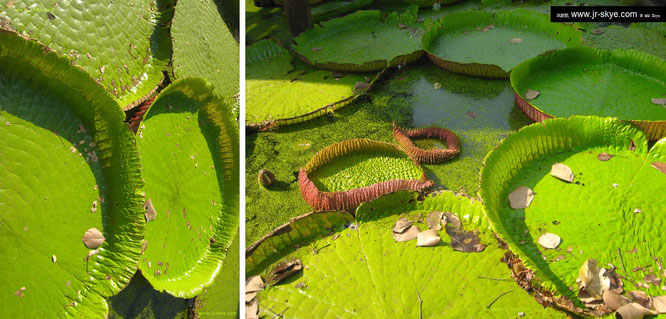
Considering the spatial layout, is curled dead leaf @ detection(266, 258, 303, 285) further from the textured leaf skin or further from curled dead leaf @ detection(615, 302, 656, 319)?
curled dead leaf @ detection(615, 302, 656, 319)

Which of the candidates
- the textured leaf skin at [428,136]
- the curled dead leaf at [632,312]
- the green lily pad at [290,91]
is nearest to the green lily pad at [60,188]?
the curled dead leaf at [632,312]

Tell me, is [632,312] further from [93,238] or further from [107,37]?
[107,37]

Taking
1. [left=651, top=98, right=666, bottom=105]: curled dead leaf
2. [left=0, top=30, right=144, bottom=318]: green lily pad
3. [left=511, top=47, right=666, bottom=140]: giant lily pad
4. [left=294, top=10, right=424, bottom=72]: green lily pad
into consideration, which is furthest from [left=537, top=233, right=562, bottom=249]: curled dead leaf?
[left=294, top=10, right=424, bottom=72]: green lily pad

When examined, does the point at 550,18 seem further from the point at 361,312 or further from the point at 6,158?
the point at 6,158

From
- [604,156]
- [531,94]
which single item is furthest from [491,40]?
[604,156]

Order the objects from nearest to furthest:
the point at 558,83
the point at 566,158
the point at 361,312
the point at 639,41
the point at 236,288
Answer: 1. the point at 236,288
2. the point at 361,312
3. the point at 566,158
4. the point at 558,83
5. the point at 639,41

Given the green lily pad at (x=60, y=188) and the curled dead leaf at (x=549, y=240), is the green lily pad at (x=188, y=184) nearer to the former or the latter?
the green lily pad at (x=60, y=188)

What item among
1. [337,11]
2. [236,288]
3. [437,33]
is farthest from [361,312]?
[337,11]
